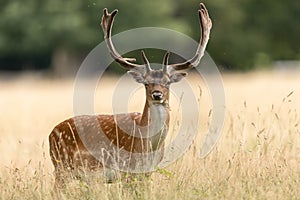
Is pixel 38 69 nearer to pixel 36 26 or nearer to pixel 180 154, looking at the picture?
pixel 36 26

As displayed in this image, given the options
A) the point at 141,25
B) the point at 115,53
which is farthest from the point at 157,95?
the point at 141,25

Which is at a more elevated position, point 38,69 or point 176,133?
point 38,69

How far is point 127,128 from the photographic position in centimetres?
868

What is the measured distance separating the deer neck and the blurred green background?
31348 mm

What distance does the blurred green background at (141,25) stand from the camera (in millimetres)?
42094

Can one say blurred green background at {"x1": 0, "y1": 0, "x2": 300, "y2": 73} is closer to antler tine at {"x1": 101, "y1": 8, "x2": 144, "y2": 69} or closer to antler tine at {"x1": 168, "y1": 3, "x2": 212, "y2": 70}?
antler tine at {"x1": 101, "y1": 8, "x2": 144, "y2": 69}

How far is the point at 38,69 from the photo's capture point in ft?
154

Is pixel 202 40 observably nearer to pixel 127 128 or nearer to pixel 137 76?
pixel 137 76

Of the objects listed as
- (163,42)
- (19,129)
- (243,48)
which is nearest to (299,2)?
(243,48)

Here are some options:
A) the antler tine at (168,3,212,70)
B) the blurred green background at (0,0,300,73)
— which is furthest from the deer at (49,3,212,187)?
the blurred green background at (0,0,300,73)

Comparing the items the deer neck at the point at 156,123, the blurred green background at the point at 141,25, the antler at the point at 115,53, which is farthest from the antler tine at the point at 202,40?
the blurred green background at the point at 141,25

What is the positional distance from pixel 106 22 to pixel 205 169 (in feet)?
6.52

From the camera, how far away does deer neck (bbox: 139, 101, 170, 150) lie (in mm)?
8312

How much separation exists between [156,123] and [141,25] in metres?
34.5
